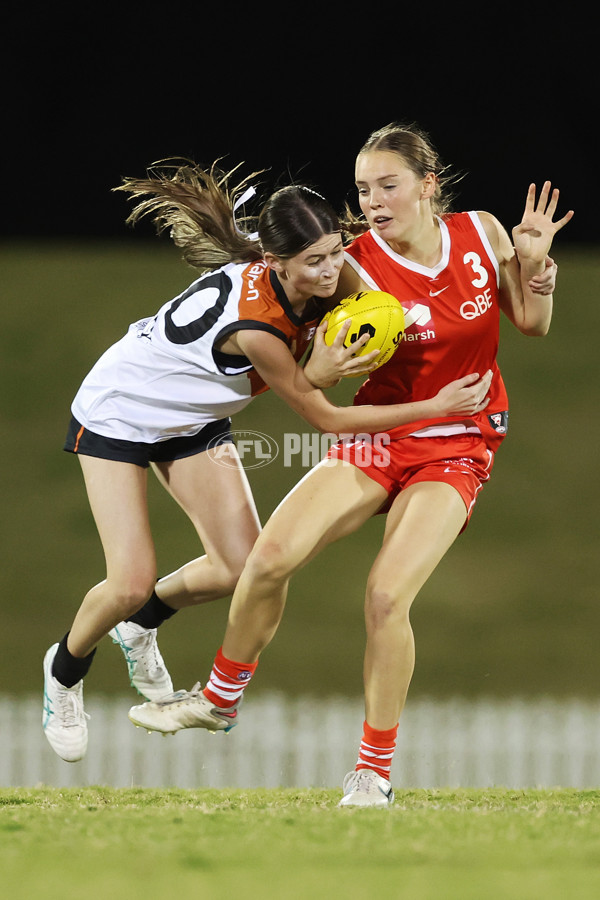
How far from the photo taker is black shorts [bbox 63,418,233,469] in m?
4.95

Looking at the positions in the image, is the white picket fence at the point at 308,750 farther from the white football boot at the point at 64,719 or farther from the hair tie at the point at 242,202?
the hair tie at the point at 242,202

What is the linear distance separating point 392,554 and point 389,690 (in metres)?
0.52

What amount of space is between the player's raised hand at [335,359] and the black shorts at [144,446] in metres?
0.71

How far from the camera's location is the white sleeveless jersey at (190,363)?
458 centimetres

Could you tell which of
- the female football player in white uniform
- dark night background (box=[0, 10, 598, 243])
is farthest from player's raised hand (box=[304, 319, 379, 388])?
dark night background (box=[0, 10, 598, 243])

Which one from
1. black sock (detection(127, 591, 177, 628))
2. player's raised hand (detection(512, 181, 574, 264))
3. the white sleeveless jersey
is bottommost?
black sock (detection(127, 591, 177, 628))

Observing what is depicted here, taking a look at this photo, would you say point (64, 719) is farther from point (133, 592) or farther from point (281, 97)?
point (281, 97)

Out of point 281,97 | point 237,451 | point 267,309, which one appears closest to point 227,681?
point 237,451

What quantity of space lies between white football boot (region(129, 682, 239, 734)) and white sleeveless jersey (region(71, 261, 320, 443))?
1.15 m

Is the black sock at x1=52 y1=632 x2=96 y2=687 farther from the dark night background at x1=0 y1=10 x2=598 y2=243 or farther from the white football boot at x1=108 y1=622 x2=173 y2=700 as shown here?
the dark night background at x1=0 y1=10 x2=598 y2=243

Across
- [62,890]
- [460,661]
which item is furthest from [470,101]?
[62,890]

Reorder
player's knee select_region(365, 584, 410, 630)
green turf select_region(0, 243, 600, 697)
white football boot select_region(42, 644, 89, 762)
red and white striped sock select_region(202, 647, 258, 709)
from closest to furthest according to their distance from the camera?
player's knee select_region(365, 584, 410, 630) < red and white striped sock select_region(202, 647, 258, 709) < white football boot select_region(42, 644, 89, 762) < green turf select_region(0, 243, 600, 697)

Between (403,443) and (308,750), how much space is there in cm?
493

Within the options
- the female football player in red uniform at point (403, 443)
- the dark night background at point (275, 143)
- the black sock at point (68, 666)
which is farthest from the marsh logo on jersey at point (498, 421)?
the dark night background at point (275, 143)
